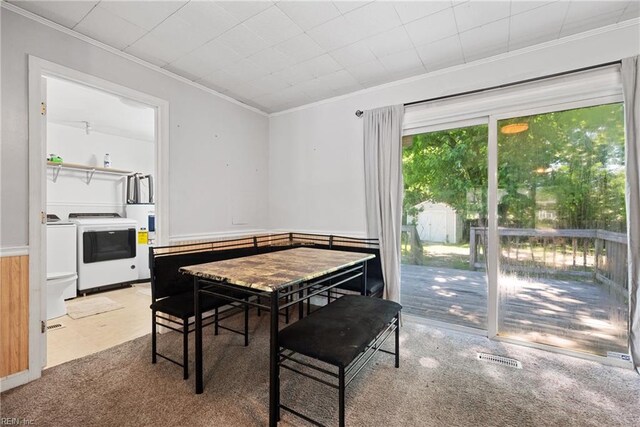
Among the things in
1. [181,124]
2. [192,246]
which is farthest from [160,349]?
[181,124]

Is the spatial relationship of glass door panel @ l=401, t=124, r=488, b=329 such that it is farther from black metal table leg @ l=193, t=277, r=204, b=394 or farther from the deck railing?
black metal table leg @ l=193, t=277, r=204, b=394

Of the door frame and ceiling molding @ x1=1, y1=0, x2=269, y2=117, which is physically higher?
ceiling molding @ x1=1, y1=0, x2=269, y2=117

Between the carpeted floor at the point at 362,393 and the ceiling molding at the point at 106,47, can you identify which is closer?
the carpeted floor at the point at 362,393

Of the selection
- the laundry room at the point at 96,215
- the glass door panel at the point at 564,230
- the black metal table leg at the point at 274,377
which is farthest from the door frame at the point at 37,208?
the glass door panel at the point at 564,230

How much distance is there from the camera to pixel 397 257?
2951mm

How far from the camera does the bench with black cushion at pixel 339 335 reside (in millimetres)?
1373

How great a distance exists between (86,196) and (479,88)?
5.67 m

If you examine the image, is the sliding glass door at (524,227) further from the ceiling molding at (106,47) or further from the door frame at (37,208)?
the door frame at (37,208)

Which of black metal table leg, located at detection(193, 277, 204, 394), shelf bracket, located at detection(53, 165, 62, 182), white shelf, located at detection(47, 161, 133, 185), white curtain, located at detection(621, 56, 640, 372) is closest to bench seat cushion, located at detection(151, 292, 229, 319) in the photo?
black metal table leg, located at detection(193, 277, 204, 394)

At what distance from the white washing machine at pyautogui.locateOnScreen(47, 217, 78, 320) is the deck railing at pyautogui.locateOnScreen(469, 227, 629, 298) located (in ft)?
15.3

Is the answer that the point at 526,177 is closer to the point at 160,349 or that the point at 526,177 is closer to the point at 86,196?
the point at 160,349

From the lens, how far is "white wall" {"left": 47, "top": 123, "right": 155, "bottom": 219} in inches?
165

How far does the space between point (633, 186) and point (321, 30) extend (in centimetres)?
263

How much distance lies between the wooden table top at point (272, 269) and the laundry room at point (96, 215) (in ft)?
5.32
